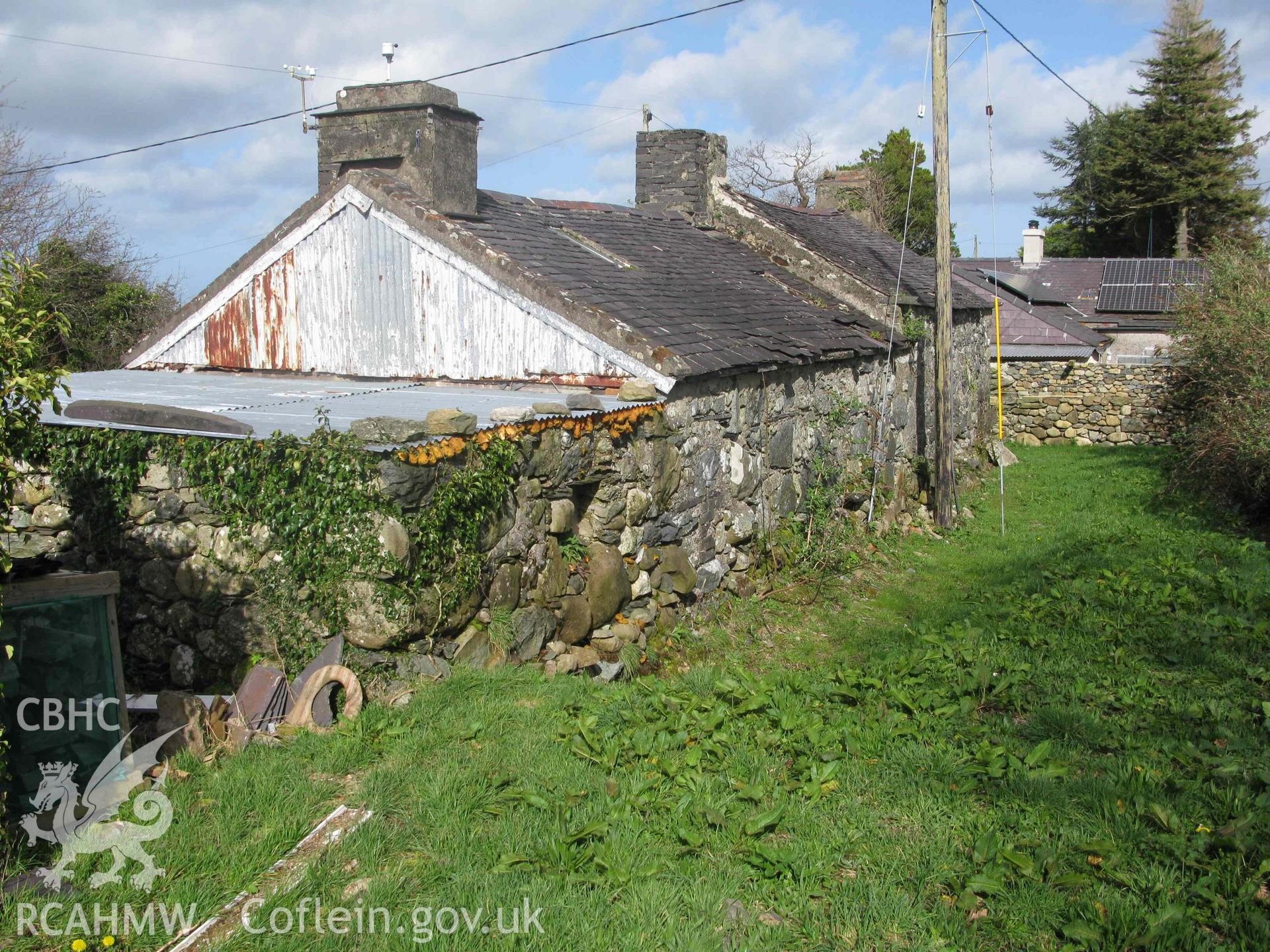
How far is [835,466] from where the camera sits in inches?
466

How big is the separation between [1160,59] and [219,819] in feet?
135

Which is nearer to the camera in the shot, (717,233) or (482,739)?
(482,739)

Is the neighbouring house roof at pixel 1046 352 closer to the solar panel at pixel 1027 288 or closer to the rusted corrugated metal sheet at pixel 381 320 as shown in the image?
the solar panel at pixel 1027 288

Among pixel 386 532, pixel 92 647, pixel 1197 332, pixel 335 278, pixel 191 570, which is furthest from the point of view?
pixel 1197 332

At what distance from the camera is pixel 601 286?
31.5 ft

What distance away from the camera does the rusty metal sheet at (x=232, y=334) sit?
10156mm

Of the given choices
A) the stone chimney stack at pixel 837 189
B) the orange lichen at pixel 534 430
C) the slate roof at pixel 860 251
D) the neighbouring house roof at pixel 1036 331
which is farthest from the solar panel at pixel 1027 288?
the orange lichen at pixel 534 430

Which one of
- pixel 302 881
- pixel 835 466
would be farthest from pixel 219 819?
pixel 835 466

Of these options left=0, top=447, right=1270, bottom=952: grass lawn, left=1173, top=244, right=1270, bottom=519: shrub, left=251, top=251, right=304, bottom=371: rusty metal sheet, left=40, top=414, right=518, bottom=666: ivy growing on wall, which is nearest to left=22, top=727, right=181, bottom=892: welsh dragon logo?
left=0, top=447, right=1270, bottom=952: grass lawn

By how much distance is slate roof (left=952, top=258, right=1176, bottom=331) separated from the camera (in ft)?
86.5

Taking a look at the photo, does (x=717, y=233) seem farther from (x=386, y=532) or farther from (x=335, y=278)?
(x=386, y=532)

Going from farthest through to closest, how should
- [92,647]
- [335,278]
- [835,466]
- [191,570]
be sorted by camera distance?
[835,466]
[335,278]
[191,570]
[92,647]

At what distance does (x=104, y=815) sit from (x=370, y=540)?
1.99 m

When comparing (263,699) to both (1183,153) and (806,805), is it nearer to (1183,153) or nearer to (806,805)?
(806,805)
